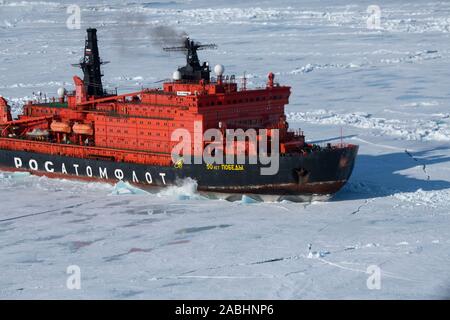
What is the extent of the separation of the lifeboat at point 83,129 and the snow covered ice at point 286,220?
169 cm

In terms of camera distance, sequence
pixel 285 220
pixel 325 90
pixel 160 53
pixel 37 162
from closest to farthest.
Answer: pixel 285 220 < pixel 37 162 < pixel 325 90 < pixel 160 53

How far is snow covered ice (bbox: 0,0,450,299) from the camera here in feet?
53.0

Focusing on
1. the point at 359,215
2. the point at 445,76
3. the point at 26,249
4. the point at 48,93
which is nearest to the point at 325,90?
the point at 445,76

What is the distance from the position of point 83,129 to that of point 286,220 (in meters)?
9.03

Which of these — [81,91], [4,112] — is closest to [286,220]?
[81,91]

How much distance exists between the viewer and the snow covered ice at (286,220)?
1614 centimetres

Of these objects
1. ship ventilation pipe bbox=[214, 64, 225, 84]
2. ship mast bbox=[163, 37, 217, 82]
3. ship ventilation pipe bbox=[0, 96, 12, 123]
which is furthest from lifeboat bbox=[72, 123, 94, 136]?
ship ventilation pipe bbox=[214, 64, 225, 84]

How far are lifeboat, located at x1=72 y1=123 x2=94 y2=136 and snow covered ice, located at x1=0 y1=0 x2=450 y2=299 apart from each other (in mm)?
1692

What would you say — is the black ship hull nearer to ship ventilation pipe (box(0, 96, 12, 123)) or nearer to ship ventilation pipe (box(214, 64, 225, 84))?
ship ventilation pipe (box(214, 64, 225, 84))

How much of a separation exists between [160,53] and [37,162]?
1094 inches

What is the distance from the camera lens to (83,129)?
88.9ft

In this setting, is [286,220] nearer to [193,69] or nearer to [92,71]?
[193,69]

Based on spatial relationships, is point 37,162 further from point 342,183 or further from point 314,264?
point 314,264

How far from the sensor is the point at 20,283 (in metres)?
16.3
